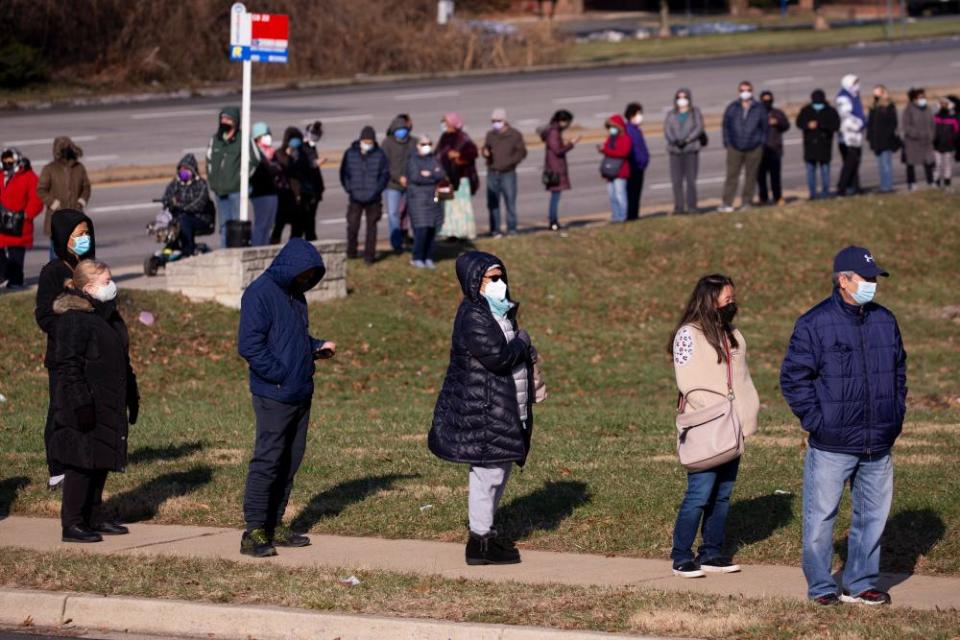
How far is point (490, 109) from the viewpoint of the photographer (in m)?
38.5

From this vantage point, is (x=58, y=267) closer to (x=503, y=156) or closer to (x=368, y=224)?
(x=368, y=224)

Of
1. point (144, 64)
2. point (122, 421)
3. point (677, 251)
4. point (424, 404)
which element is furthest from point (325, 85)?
point (122, 421)

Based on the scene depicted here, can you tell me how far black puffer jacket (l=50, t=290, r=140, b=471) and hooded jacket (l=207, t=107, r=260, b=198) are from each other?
31.7 ft

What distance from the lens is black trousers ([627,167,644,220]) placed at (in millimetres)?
24627

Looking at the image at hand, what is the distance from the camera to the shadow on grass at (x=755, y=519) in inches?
391

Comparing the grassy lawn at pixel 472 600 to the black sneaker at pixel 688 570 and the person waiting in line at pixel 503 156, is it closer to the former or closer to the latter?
the black sneaker at pixel 688 570

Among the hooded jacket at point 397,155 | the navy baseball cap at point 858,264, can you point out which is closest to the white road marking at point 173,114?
the hooded jacket at point 397,155

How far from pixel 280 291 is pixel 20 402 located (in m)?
7.27

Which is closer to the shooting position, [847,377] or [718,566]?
[847,377]

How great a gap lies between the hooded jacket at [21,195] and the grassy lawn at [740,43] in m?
33.5

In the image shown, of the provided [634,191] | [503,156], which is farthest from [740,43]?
[503,156]

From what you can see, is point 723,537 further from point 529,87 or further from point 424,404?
point 529,87

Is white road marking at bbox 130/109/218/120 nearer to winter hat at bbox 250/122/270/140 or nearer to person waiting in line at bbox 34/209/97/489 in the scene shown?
winter hat at bbox 250/122/270/140

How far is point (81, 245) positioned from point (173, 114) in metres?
26.4
